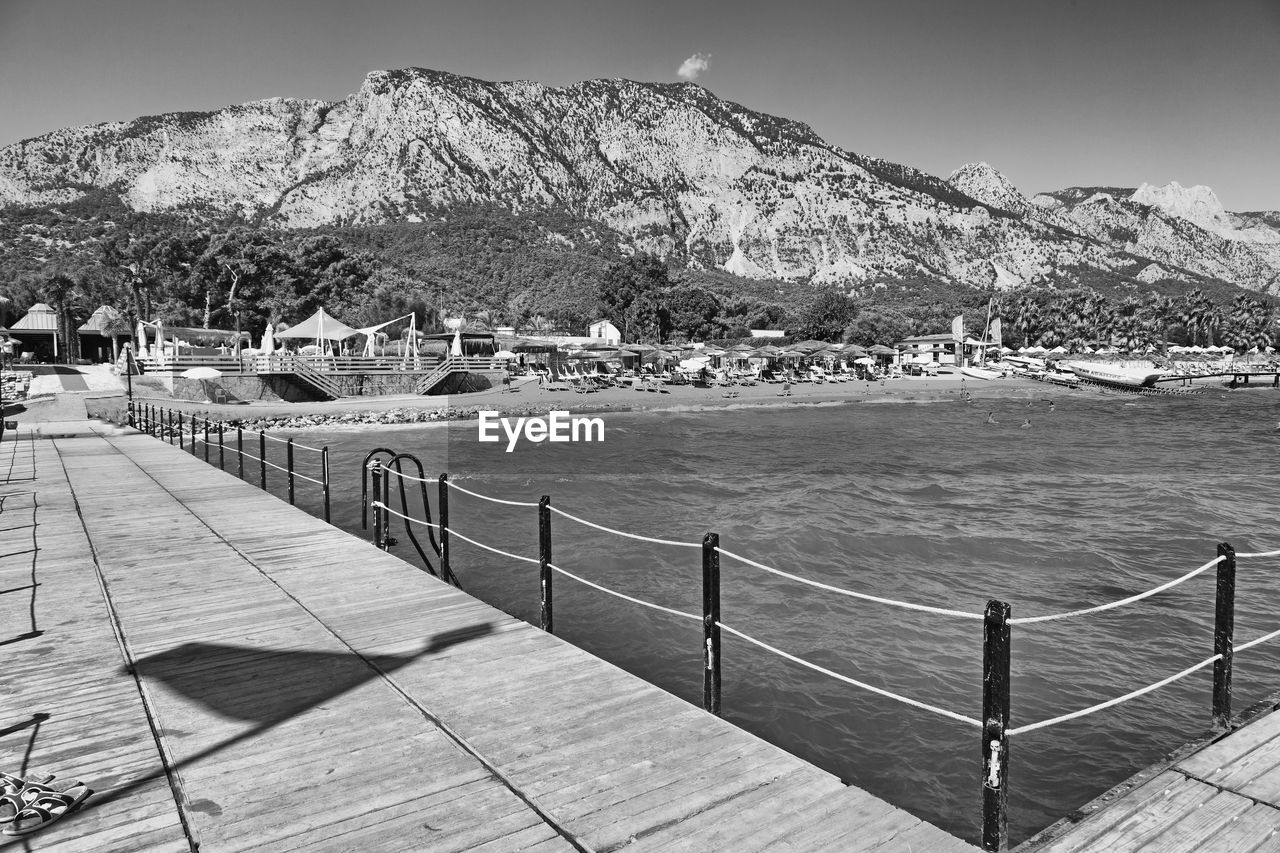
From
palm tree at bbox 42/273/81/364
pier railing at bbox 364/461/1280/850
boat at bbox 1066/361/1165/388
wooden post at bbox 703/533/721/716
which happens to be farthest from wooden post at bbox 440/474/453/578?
boat at bbox 1066/361/1165/388

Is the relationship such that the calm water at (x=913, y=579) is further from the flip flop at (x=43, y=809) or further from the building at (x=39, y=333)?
the building at (x=39, y=333)

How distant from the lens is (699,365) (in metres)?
71.4

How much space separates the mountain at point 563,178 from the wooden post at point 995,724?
149m

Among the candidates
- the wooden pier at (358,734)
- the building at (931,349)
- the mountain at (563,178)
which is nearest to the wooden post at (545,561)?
the wooden pier at (358,734)

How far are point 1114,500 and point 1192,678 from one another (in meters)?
13.0

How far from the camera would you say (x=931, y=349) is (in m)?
90.0

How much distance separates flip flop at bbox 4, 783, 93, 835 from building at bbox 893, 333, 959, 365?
294ft

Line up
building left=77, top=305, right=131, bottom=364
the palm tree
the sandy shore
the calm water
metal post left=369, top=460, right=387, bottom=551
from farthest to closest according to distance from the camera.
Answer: the palm tree, building left=77, top=305, right=131, bottom=364, the sandy shore, metal post left=369, top=460, right=387, bottom=551, the calm water

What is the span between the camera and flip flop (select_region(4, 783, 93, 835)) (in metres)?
3.06

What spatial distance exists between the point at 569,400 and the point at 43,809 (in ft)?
143

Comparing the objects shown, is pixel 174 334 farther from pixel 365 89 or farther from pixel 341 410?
pixel 365 89

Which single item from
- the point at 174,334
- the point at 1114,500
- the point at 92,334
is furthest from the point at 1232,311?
the point at 92,334

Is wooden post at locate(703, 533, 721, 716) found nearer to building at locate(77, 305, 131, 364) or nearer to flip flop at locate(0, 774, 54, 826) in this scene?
flip flop at locate(0, 774, 54, 826)

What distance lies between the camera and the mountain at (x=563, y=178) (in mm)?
148750
